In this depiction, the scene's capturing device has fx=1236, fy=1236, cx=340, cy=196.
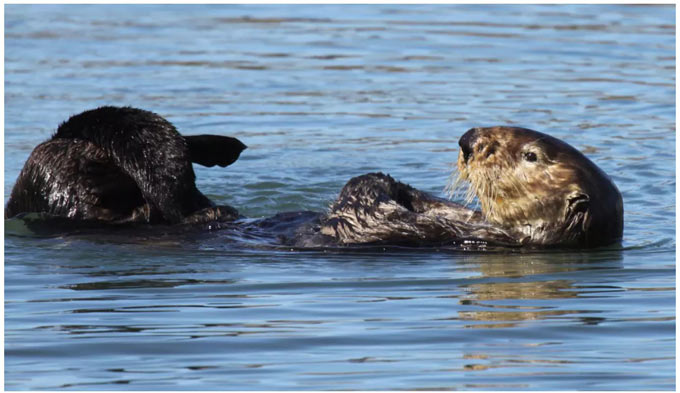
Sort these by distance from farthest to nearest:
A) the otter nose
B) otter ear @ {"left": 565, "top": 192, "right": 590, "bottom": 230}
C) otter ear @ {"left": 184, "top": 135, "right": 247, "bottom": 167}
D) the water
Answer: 1. otter ear @ {"left": 184, "top": 135, "right": 247, "bottom": 167}
2. the otter nose
3. otter ear @ {"left": 565, "top": 192, "right": 590, "bottom": 230}
4. the water

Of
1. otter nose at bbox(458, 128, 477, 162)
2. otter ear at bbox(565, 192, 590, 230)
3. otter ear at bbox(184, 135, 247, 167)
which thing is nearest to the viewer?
otter ear at bbox(565, 192, 590, 230)

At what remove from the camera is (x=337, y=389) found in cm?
370

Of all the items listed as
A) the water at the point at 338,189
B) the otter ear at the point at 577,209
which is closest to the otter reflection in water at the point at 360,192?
the otter ear at the point at 577,209

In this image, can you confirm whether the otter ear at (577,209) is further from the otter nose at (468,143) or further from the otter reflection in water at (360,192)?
the otter nose at (468,143)

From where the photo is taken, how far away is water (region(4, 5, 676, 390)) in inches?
159

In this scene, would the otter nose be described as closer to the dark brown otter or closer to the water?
the dark brown otter

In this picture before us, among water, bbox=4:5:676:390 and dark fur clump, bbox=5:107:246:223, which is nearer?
water, bbox=4:5:676:390

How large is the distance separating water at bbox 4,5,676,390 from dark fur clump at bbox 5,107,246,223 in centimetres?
19

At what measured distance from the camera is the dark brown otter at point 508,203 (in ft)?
18.2

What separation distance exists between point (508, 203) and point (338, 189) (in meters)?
2.40

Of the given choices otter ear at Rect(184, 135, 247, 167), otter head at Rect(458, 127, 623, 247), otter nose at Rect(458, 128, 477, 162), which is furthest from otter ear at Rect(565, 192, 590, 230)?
otter ear at Rect(184, 135, 247, 167)

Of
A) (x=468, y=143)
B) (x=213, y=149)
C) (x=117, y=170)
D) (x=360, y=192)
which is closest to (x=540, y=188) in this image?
(x=468, y=143)

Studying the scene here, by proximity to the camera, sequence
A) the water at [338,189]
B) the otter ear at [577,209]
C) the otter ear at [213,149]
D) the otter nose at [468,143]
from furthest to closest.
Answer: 1. the otter ear at [213,149]
2. the otter nose at [468,143]
3. the otter ear at [577,209]
4. the water at [338,189]

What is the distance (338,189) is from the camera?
26.1ft
